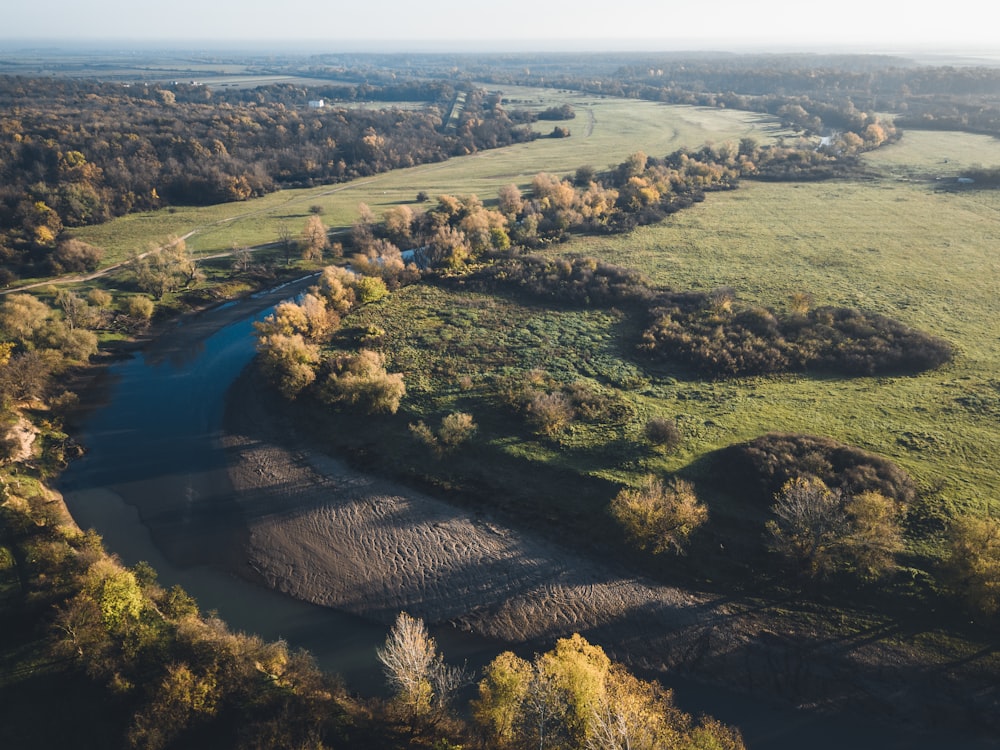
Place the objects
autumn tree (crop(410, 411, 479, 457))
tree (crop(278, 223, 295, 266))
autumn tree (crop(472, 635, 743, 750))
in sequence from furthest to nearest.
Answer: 1. tree (crop(278, 223, 295, 266))
2. autumn tree (crop(410, 411, 479, 457))
3. autumn tree (crop(472, 635, 743, 750))

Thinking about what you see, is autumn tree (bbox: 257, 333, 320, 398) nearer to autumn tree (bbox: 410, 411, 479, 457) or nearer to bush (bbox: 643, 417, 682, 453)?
autumn tree (bbox: 410, 411, 479, 457)

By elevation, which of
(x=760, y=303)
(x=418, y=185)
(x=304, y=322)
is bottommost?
(x=304, y=322)

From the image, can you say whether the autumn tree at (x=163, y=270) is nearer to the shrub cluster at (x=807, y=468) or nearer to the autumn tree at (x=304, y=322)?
the autumn tree at (x=304, y=322)

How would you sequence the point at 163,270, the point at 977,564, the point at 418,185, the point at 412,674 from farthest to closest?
the point at 418,185
the point at 163,270
the point at 977,564
the point at 412,674

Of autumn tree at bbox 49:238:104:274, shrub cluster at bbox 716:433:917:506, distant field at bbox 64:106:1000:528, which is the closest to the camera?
shrub cluster at bbox 716:433:917:506

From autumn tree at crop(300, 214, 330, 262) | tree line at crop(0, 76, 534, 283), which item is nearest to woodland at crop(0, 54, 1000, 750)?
autumn tree at crop(300, 214, 330, 262)

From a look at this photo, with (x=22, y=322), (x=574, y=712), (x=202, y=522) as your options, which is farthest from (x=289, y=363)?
(x=574, y=712)

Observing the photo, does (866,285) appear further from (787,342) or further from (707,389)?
(707,389)
